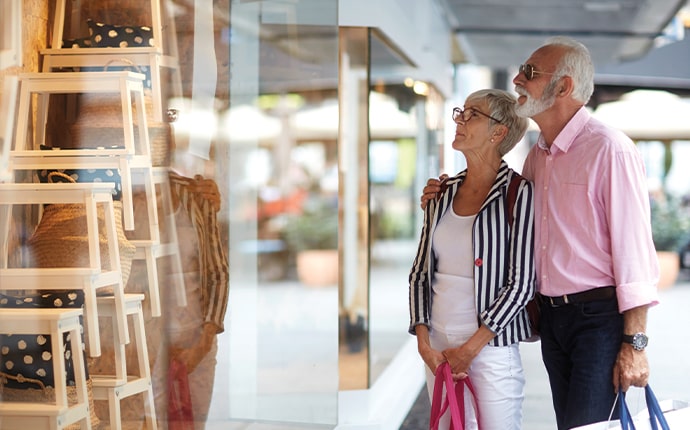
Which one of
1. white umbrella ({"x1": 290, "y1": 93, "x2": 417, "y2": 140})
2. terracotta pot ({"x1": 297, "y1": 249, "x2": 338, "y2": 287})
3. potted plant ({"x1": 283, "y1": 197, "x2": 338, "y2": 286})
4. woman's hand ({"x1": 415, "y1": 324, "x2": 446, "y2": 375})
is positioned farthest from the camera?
potted plant ({"x1": 283, "y1": 197, "x2": 338, "y2": 286})

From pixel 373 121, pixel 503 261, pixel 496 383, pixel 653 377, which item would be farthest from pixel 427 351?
pixel 653 377

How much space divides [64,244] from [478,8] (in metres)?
7.62

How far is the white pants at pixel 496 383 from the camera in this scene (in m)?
2.99

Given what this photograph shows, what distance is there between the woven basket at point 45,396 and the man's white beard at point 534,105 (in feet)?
4.98

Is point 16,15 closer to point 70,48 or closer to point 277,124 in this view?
point 70,48

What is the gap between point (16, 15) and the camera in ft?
7.94

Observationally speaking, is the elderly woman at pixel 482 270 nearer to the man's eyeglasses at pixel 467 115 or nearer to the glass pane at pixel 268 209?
the man's eyeglasses at pixel 467 115

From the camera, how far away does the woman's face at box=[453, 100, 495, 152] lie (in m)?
3.07

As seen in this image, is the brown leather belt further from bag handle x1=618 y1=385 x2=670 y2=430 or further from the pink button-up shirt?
bag handle x1=618 y1=385 x2=670 y2=430

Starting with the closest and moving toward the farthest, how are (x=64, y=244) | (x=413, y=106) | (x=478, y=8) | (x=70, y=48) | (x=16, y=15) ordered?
1. (x=16, y=15)
2. (x=64, y=244)
3. (x=70, y=48)
4. (x=413, y=106)
5. (x=478, y=8)

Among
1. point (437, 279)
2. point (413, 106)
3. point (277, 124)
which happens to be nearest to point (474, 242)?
point (437, 279)

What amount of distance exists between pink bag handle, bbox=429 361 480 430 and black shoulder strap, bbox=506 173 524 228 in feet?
1.58

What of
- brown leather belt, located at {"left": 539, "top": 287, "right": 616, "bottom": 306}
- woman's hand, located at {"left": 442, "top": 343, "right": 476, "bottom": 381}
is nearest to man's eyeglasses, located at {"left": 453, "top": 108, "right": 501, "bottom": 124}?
brown leather belt, located at {"left": 539, "top": 287, "right": 616, "bottom": 306}

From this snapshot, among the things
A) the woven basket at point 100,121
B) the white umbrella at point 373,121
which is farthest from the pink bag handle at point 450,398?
the white umbrella at point 373,121
